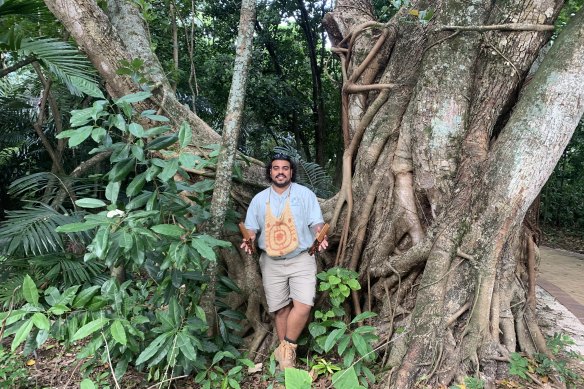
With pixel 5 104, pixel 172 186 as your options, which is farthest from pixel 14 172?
pixel 172 186

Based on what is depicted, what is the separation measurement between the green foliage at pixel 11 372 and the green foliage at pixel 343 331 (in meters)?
2.01

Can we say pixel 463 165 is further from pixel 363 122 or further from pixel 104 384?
pixel 104 384

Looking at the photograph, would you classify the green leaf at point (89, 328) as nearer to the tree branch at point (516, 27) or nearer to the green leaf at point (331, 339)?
the green leaf at point (331, 339)

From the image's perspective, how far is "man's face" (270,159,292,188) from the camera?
9.93 feet

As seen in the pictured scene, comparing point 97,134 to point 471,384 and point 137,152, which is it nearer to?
point 137,152

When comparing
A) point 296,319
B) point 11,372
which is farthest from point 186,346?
point 11,372

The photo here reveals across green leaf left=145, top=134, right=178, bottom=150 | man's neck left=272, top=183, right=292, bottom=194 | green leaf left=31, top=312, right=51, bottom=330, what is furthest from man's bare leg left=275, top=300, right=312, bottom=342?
green leaf left=31, top=312, right=51, bottom=330

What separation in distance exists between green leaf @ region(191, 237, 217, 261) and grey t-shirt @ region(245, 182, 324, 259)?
818 millimetres

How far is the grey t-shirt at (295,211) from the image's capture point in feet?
9.98

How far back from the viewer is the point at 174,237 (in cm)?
236

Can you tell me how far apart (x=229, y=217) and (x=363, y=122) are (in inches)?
48.5

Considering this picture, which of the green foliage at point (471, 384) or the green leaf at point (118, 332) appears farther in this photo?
the green foliage at point (471, 384)

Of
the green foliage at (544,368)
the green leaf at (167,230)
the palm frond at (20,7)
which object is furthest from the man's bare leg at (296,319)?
the palm frond at (20,7)

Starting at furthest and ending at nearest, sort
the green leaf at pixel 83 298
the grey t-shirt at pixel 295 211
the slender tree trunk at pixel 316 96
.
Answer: the slender tree trunk at pixel 316 96, the grey t-shirt at pixel 295 211, the green leaf at pixel 83 298
